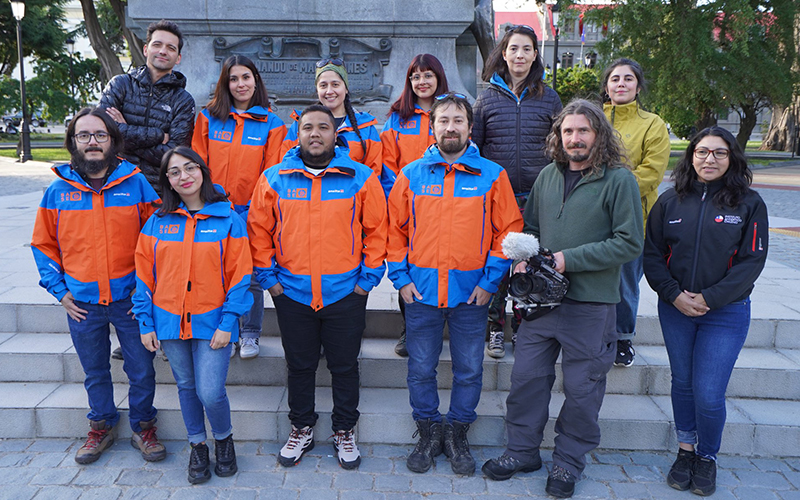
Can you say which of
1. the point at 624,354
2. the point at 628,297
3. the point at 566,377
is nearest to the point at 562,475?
the point at 566,377

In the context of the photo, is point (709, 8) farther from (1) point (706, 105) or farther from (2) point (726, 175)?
(2) point (726, 175)

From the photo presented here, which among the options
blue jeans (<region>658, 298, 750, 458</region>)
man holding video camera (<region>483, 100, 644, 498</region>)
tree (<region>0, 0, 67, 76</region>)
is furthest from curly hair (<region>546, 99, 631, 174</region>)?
tree (<region>0, 0, 67, 76</region>)

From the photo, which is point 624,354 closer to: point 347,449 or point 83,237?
point 347,449

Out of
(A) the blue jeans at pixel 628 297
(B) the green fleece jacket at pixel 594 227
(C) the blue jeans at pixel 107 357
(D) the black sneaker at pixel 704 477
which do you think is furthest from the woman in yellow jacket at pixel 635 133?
(C) the blue jeans at pixel 107 357

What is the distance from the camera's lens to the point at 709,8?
19594mm

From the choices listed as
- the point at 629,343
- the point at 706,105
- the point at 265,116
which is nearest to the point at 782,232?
the point at 629,343

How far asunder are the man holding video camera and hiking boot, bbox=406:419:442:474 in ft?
1.13

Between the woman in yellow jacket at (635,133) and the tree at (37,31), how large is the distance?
30.8 metres

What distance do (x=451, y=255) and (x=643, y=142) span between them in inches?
60.1

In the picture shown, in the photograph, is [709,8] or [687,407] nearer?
[687,407]

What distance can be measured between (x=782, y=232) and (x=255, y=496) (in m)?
8.99

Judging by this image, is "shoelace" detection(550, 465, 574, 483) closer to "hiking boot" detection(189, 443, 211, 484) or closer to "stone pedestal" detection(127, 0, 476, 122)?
"hiking boot" detection(189, 443, 211, 484)

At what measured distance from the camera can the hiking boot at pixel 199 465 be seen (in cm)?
343

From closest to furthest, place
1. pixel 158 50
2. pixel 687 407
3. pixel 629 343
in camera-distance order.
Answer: pixel 687 407 → pixel 158 50 → pixel 629 343
